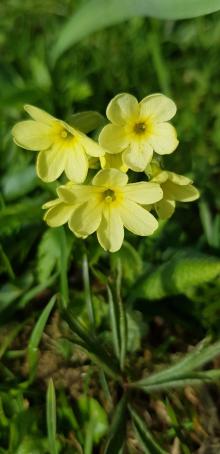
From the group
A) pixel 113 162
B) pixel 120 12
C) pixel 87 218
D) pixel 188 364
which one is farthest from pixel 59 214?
pixel 120 12

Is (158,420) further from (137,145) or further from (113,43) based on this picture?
(113,43)

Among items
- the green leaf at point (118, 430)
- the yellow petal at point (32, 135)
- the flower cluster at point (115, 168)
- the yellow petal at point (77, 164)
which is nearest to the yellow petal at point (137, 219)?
the flower cluster at point (115, 168)

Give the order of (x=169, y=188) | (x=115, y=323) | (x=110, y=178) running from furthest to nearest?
(x=115, y=323), (x=169, y=188), (x=110, y=178)

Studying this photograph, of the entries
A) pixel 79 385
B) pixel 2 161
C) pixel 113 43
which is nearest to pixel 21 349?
pixel 79 385

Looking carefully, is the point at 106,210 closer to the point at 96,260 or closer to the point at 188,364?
the point at 96,260

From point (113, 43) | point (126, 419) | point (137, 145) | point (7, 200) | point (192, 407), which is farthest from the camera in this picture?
point (113, 43)

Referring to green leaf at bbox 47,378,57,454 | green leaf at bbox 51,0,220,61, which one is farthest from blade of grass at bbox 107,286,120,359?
green leaf at bbox 51,0,220,61

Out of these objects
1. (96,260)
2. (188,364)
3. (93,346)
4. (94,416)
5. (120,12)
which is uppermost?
(120,12)
